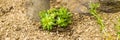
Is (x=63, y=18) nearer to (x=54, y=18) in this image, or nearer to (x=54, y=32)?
(x=54, y=18)

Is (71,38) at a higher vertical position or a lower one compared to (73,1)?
lower

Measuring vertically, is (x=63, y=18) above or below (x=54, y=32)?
above

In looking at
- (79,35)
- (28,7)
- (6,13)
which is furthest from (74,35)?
(6,13)

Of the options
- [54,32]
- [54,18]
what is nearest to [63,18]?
[54,18]

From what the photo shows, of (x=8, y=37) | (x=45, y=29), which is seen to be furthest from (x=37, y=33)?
(x=8, y=37)

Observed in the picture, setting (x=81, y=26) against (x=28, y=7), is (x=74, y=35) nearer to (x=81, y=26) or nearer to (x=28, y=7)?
(x=81, y=26)

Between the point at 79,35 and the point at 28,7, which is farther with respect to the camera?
the point at 28,7
